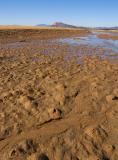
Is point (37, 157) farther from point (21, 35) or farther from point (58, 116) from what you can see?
point (21, 35)

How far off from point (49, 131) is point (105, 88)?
11.6 ft

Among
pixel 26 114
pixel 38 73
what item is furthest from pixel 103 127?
pixel 38 73

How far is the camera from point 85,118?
755 cm

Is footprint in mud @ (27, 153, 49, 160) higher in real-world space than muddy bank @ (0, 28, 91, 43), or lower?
higher

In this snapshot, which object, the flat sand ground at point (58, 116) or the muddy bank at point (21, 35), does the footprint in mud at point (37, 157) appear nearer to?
the flat sand ground at point (58, 116)

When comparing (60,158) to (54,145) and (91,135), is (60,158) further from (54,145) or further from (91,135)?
(91,135)

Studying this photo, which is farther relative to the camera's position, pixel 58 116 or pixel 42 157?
pixel 58 116

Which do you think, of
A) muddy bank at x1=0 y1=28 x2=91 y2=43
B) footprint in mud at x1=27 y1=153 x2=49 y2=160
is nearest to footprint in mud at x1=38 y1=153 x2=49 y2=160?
footprint in mud at x1=27 y1=153 x2=49 y2=160

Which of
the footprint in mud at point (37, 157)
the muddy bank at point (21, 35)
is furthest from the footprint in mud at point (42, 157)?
the muddy bank at point (21, 35)

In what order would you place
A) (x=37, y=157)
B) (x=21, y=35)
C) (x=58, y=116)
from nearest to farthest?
(x=37, y=157), (x=58, y=116), (x=21, y=35)

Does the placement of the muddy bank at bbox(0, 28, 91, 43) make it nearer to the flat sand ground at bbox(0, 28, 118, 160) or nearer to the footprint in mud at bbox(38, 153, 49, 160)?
the flat sand ground at bbox(0, 28, 118, 160)

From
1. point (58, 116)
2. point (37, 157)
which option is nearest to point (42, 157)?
point (37, 157)

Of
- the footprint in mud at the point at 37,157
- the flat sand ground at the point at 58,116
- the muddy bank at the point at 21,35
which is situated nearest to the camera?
the footprint in mud at the point at 37,157

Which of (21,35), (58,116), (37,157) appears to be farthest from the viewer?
(21,35)
